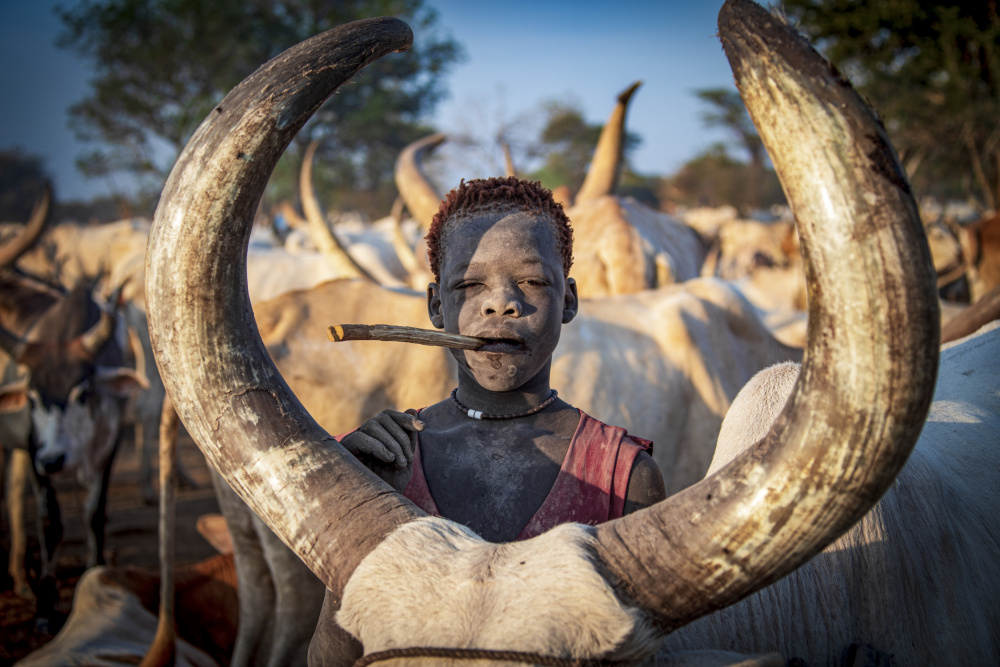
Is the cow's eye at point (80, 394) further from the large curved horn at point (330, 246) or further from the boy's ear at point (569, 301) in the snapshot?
the boy's ear at point (569, 301)

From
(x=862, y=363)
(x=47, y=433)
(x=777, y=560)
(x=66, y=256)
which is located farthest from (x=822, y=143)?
(x=66, y=256)

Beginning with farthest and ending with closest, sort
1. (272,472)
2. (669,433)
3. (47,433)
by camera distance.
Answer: (47,433) → (669,433) → (272,472)

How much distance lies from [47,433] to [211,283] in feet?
15.6

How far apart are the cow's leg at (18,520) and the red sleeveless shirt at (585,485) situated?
4985 mm

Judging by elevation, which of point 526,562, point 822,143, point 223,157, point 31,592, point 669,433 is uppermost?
point 223,157

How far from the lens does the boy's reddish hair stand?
1.76 m

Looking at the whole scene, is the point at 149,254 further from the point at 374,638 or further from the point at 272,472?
the point at 374,638

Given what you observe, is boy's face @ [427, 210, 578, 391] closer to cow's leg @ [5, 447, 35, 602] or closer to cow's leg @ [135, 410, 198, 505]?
cow's leg @ [5, 447, 35, 602]

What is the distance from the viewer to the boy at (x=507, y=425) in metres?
1.61

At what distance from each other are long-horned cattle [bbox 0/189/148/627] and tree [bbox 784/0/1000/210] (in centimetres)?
1668

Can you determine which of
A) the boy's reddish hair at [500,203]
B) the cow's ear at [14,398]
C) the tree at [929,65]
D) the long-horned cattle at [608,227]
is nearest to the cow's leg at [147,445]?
the cow's ear at [14,398]

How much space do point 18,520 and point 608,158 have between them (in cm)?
597

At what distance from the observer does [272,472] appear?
1.29 metres

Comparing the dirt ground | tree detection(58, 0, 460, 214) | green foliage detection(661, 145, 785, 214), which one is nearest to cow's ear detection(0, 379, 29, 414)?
the dirt ground
